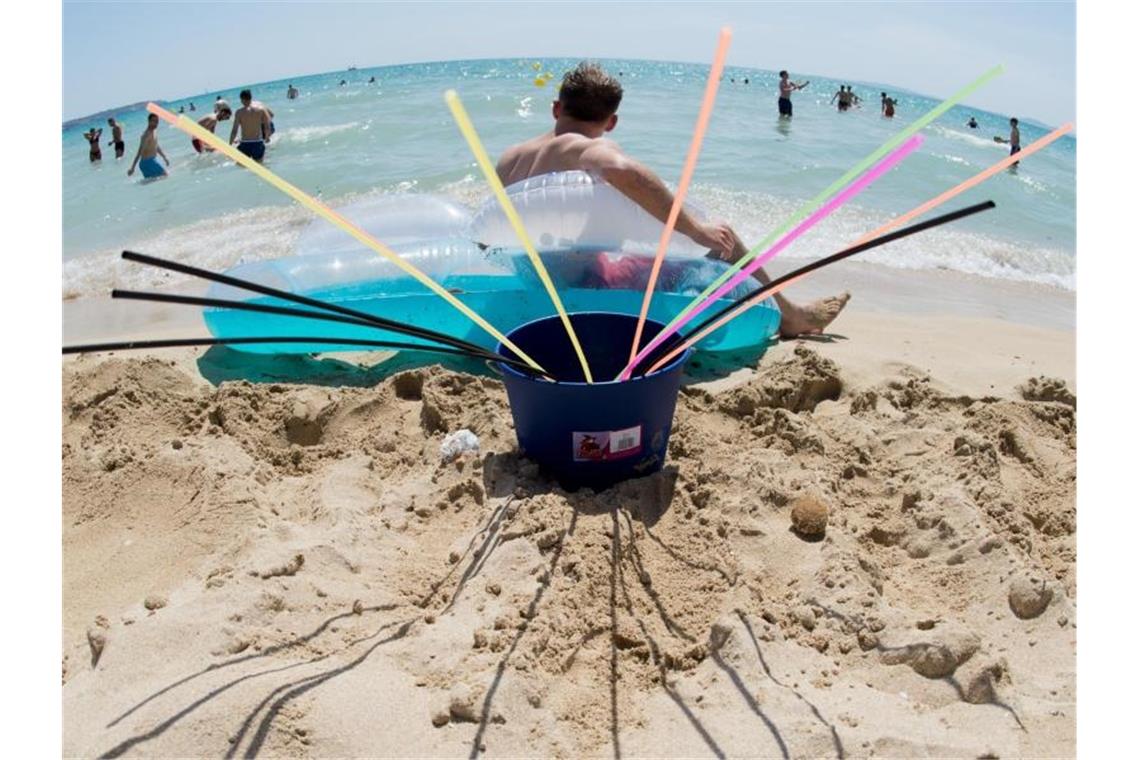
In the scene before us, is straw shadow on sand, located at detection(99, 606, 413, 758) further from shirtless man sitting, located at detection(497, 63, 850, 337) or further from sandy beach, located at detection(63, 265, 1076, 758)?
shirtless man sitting, located at detection(497, 63, 850, 337)

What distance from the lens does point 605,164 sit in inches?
110

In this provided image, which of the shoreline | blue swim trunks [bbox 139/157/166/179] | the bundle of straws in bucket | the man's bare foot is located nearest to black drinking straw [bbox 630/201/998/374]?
the bundle of straws in bucket

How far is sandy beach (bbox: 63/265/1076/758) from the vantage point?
1.32 metres

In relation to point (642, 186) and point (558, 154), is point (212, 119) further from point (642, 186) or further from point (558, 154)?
point (642, 186)

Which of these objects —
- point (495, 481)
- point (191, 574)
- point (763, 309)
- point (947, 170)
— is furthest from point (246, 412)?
point (947, 170)

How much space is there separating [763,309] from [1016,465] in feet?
3.57

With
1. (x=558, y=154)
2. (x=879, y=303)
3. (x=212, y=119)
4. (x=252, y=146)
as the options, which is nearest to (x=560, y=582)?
(x=558, y=154)

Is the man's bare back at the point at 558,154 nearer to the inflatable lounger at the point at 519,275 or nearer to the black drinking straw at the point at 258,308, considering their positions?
the inflatable lounger at the point at 519,275

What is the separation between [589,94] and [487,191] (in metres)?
4.40

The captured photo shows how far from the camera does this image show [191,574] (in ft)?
5.91

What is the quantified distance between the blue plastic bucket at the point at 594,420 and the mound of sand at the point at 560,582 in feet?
0.23

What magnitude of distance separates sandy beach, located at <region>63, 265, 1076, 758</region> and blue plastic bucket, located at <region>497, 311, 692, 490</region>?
0.06 metres

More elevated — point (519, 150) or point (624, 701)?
point (519, 150)

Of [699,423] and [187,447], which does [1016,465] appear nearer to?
[699,423]
